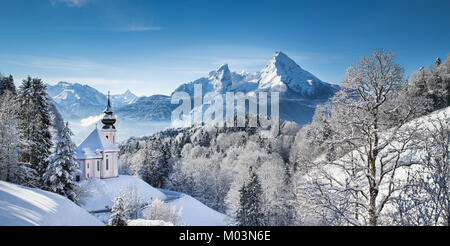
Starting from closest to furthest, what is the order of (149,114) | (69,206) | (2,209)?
(2,209) → (69,206) → (149,114)

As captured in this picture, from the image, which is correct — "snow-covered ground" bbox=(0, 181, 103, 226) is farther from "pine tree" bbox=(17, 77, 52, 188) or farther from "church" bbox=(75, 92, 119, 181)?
"church" bbox=(75, 92, 119, 181)

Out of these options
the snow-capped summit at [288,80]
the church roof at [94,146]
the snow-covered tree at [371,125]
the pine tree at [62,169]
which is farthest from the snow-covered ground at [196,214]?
the snow-capped summit at [288,80]

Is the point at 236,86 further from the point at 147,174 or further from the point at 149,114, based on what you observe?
the point at 147,174

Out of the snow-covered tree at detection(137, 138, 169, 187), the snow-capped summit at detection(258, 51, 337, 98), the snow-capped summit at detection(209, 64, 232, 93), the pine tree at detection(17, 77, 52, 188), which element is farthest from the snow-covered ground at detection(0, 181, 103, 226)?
the snow-capped summit at detection(209, 64, 232, 93)

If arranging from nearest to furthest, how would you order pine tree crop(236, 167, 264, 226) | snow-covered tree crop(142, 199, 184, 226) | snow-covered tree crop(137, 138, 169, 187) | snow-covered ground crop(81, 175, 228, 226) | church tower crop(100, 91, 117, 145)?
snow-covered tree crop(142, 199, 184, 226)
pine tree crop(236, 167, 264, 226)
snow-covered ground crop(81, 175, 228, 226)
church tower crop(100, 91, 117, 145)
snow-covered tree crop(137, 138, 169, 187)

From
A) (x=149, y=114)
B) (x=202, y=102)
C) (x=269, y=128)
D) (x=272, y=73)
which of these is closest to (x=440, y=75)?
(x=269, y=128)

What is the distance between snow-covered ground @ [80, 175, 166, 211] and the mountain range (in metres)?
7.70

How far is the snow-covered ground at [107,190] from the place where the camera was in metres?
25.8

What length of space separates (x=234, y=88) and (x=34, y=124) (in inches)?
6247

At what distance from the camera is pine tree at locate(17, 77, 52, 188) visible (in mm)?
20156

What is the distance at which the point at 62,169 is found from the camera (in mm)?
18109

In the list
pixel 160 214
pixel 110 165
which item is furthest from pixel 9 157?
pixel 110 165
